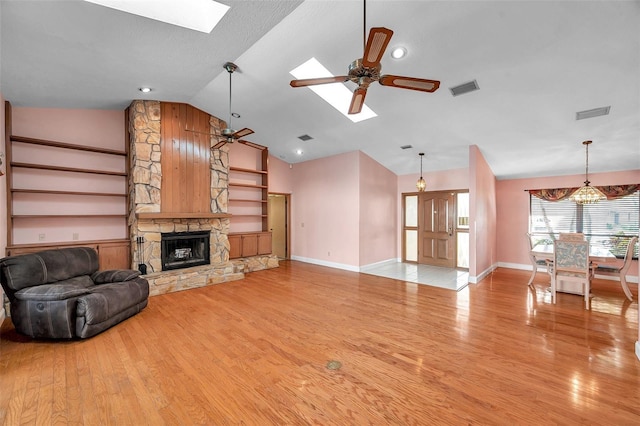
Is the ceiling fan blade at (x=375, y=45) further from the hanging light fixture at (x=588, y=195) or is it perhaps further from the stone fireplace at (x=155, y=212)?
the hanging light fixture at (x=588, y=195)

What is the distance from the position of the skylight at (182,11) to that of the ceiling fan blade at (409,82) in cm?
182

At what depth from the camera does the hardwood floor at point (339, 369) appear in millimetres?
1847

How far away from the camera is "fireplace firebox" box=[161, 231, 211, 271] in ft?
16.9

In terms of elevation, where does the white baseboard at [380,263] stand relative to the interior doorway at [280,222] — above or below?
below

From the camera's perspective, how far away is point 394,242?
7.95 metres

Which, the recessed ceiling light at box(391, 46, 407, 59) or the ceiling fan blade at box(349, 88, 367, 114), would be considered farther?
the recessed ceiling light at box(391, 46, 407, 59)

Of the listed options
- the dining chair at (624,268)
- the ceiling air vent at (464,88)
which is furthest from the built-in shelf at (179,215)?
the dining chair at (624,268)

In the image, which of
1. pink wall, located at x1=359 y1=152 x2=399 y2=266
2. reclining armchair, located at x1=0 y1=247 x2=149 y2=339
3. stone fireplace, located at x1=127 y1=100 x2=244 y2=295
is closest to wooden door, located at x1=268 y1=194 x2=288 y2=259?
pink wall, located at x1=359 y1=152 x2=399 y2=266

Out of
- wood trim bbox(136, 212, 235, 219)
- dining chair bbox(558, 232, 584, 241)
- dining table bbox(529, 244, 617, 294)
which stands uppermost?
wood trim bbox(136, 212, 235, 219)

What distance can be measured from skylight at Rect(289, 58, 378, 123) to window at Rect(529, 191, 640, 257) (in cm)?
495

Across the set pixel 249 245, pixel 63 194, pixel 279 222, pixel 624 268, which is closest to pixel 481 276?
pixel 624 268

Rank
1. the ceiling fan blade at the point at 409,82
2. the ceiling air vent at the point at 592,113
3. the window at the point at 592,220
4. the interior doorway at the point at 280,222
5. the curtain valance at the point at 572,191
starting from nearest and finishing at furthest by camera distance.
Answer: the ceiling fan blade at the point at 409,82 < the ceiling air vent at the point at 592,113 < the curtain valance at the point at 572,191 < the window at the point at 592,220 < the interior doorway at the point at 280,222

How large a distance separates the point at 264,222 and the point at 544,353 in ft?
20.4

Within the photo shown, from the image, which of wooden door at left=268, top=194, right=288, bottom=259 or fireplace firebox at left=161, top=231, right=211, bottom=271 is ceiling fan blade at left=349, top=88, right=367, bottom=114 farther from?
wooden door at left=268, top=194, right=288, bottom=259
